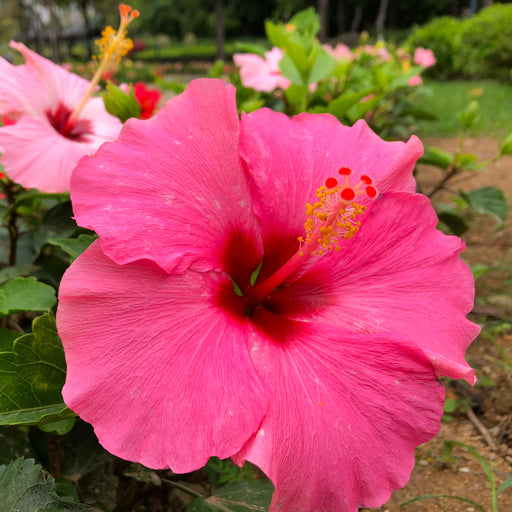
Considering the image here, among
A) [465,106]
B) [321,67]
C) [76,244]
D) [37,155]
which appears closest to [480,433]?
[321,67]

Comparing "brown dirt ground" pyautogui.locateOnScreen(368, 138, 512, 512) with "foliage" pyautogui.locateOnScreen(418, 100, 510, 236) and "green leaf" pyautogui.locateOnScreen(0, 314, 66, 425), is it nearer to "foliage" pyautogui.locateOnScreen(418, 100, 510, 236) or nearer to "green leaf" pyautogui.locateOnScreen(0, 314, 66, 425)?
"foliage" pyautogui.locateOnScreen(418, 100, 510, 236)

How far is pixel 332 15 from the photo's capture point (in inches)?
1460

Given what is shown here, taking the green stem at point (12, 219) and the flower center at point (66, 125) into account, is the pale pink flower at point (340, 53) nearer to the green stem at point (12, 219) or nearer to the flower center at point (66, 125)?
the flower center at point (66, 125)

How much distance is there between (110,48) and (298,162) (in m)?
0.68

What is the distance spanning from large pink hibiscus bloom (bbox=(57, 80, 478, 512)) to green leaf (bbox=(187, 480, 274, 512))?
0.27m

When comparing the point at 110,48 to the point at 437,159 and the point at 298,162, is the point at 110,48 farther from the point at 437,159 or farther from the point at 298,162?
the point at 437,159

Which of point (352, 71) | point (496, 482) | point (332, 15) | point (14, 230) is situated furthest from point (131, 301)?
point (332, 15)

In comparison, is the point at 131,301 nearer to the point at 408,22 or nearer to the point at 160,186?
the point at 160,186

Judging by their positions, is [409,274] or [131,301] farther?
[409,274]

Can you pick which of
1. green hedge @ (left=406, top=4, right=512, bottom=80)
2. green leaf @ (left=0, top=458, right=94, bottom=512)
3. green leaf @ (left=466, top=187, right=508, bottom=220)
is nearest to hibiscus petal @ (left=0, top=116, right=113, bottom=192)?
green leaf @ (left=0, top=458, right=94, bottom=512)

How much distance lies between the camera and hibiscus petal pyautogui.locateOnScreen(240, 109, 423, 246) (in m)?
0.95

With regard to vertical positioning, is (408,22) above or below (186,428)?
below

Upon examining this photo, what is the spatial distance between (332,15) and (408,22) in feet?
16.6

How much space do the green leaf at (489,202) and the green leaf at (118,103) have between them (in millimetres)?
1359
